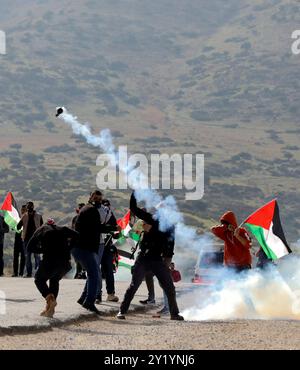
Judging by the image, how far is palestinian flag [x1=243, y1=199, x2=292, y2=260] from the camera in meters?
18.5

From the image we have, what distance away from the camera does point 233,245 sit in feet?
52.7

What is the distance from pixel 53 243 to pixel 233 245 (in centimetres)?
327

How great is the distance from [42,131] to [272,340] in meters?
183

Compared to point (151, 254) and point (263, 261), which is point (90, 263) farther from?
point (263, 261)

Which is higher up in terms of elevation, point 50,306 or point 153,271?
point 153,271

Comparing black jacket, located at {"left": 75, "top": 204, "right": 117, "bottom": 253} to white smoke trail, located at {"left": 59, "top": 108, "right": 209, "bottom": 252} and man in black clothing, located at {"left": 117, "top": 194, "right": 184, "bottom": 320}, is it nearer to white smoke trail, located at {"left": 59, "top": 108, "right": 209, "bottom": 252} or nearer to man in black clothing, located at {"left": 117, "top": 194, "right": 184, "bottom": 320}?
man in black clothing, located at {"left": 117, "top": 194, "right": 184, "bottom": 320}

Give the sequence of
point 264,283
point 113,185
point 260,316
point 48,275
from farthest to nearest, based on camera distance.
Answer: point 113,185 < point 264,283 < point 260,316 < point 48,275

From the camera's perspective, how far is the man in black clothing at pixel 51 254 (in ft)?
46.5

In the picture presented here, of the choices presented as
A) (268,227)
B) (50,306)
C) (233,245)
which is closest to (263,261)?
(268,227)

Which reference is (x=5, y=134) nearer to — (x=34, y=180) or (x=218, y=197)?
(x=34, y=180)

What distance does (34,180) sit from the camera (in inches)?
5384

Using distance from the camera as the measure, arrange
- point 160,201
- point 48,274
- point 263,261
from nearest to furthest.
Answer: point 48,274 < point 160,201 < point 263,261

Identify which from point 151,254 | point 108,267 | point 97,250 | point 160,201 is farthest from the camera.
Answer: point 108,267

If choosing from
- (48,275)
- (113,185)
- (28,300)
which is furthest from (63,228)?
(113,185)
